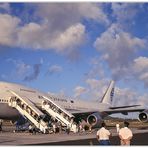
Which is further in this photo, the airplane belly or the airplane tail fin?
the airplane tail fin

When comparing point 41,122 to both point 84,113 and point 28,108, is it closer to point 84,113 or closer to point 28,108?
point 28,108

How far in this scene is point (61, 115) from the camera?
3222cm

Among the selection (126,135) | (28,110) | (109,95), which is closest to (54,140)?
(126,135)

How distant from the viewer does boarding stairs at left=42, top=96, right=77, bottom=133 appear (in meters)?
31.2

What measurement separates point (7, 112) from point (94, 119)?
898cm

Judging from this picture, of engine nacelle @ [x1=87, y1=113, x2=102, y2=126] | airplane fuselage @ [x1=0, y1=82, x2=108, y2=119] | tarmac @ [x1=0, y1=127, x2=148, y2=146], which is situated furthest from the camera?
engine nacelle @ [x1=87, y1=113, x2=102, y2=126]

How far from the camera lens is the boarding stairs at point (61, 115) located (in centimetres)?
3122

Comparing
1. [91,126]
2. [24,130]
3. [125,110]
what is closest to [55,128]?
[24,130]

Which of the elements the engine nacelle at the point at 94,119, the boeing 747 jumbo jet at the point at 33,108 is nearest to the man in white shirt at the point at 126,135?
the boeing 747 jumbo jet at the point at 33,108

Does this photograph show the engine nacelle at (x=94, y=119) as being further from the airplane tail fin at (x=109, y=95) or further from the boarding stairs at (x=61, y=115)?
the airplane tail fin at (x=109, y=95)

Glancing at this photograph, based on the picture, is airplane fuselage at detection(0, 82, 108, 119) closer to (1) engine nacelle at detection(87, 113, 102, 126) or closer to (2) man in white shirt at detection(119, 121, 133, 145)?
(1) engine nacelle at detection(87, 113, 102, 126)

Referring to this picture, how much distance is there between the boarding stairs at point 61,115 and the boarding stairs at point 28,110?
2079 mm

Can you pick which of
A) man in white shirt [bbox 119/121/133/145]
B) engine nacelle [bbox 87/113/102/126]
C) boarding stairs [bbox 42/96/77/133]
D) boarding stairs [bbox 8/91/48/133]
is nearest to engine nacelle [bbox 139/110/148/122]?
engine nacelle [bbox 87/113/102/126]

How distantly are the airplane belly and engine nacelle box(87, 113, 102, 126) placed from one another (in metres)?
7.70
